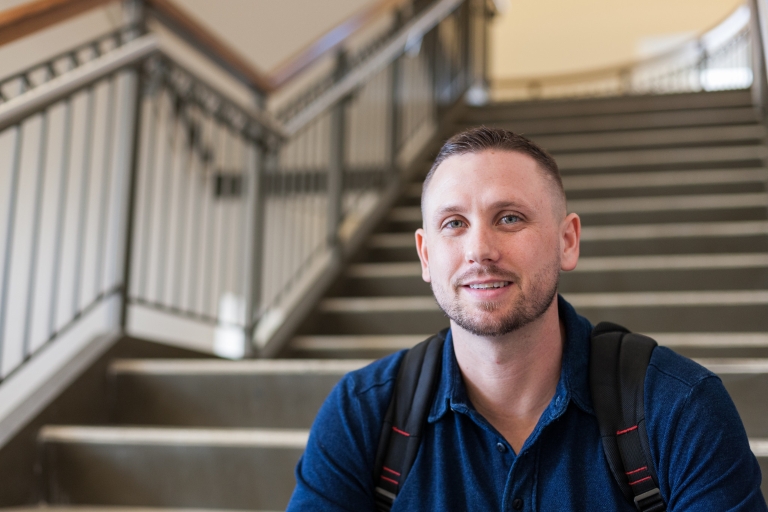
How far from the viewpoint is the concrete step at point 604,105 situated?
428cm

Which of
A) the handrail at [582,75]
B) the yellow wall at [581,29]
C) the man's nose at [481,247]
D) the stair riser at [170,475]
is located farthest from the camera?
the yellow wall at [581,29]

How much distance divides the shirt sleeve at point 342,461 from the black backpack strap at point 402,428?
0.02 m

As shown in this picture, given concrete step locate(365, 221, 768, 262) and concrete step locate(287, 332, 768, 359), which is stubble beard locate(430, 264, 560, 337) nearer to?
concrete step locate(287, 332, 768, 359)

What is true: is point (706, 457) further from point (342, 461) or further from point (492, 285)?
point (342, 461)

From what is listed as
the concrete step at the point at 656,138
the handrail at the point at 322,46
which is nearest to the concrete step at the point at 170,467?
the handrail at the point at 322,46

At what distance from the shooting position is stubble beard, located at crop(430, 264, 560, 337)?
1.05 meters

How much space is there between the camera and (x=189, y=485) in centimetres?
171

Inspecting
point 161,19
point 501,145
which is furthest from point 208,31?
point 501,145

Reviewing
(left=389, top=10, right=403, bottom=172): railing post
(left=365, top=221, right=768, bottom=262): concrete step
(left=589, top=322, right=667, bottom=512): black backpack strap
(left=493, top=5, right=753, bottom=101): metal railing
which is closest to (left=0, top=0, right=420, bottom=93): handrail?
(left=389, top=10, right=403, bottom=172): railing post

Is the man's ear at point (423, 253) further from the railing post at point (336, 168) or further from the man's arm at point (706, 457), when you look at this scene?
the railing post at point (336, 168)

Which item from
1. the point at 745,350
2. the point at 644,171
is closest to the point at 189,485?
the point at 745,350

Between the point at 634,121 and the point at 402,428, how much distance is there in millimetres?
3598

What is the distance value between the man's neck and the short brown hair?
213mm

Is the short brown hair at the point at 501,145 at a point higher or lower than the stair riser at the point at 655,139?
lower
